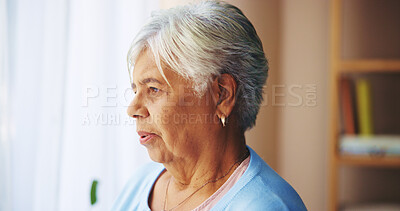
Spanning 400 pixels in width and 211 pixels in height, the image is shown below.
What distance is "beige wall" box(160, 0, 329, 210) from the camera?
117 centimetres

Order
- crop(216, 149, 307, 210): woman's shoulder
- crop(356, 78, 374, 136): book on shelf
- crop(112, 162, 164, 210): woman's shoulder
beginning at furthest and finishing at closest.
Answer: crop(356, 78, 374, 136): book on shelf, crop(112, 162, 164, 210): woman's shoulder, crop(216, 149, 307, 210): woman's shoulder

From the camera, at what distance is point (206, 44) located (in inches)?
36.0

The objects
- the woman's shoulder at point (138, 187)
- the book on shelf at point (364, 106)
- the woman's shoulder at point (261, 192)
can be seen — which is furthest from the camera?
the book on shelf at point (364, 106)

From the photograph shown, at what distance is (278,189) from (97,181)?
58cm

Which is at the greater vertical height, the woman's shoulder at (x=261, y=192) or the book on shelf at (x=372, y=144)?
the book on shelf at (x=372, y=144)

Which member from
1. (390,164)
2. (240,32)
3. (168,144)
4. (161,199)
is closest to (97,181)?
(161,199)

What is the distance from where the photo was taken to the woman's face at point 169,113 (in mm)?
950

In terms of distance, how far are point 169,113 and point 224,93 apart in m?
0.14

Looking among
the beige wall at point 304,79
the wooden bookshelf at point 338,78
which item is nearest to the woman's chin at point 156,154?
the beige wall at point 304,79

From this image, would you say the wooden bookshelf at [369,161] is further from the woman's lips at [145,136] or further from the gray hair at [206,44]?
the woman's lips at [145,136]

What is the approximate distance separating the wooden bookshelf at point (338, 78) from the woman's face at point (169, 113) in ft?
1.45

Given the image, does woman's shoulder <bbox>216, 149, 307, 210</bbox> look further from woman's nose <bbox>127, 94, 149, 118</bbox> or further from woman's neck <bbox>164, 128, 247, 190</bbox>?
woman's nose <bbox>127, 94, 149, 118</bbox>

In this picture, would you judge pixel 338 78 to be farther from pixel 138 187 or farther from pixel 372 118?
pixel 138 187

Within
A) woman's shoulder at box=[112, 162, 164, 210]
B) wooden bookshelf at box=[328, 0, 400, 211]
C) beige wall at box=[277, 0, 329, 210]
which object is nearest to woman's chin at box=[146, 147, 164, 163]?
woman's shoulder at box=[112, 162, 164, 210]
